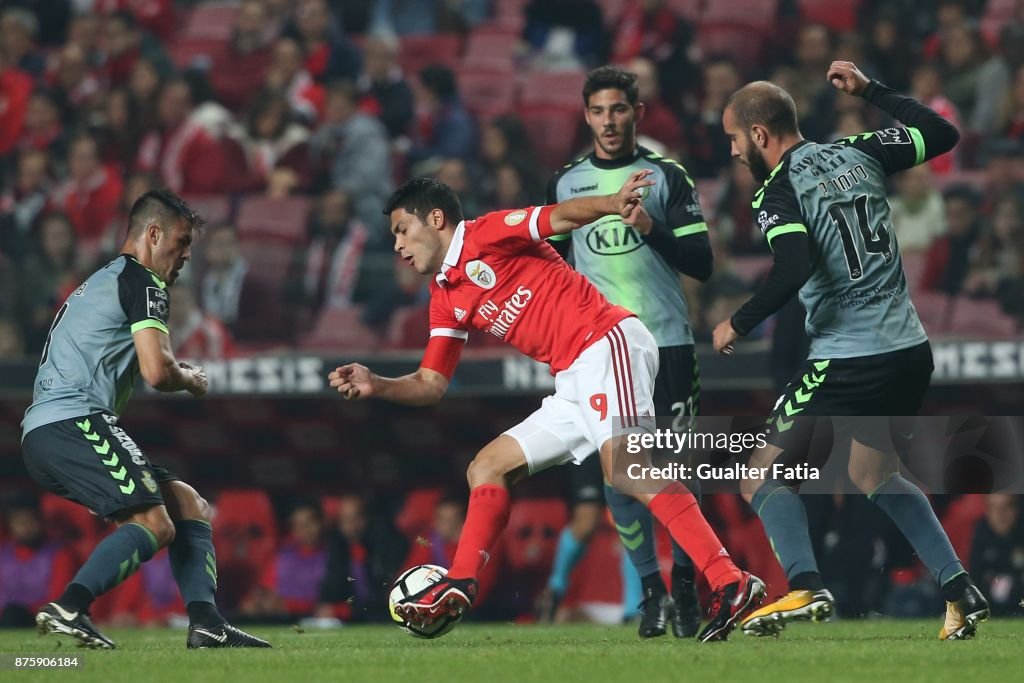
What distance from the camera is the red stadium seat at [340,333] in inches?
428

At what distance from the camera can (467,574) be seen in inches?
221

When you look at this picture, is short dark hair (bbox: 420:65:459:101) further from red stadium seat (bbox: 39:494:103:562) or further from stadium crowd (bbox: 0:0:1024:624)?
red stadium seat (bbox: 39:494:103:562)

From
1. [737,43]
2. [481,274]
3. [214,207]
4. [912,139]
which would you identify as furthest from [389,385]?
[737,43]

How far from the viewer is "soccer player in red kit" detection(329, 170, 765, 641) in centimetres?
556

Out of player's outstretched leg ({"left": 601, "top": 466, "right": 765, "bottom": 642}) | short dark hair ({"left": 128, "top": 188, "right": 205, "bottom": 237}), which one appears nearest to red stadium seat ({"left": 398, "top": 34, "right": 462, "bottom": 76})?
short dark hair ({"left": 128, "top": 188, "right": 205, "bottom": 237})

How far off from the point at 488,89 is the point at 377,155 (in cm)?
180

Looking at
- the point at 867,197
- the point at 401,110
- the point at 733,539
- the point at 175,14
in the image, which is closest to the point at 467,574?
the point at 867,197

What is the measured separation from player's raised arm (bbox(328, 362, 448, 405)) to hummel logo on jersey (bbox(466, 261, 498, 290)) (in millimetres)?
440

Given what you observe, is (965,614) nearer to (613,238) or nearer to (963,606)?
(963,606)

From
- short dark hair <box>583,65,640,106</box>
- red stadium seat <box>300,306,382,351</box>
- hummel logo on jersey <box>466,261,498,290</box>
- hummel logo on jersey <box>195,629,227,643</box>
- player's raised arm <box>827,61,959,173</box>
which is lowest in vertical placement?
hummel logo on jersey <box>195,629,227,643</box>

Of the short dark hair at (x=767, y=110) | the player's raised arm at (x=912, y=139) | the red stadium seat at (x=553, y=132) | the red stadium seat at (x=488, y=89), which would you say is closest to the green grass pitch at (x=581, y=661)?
the player's raised arm at (x=912, y=139)

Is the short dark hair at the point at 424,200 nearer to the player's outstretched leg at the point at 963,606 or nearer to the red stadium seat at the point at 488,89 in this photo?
the player's outstretched leg at the point at 963,606

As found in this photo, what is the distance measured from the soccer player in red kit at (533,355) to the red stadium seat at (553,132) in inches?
273

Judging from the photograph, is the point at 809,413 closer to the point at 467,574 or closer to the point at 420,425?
the point at 467,574
